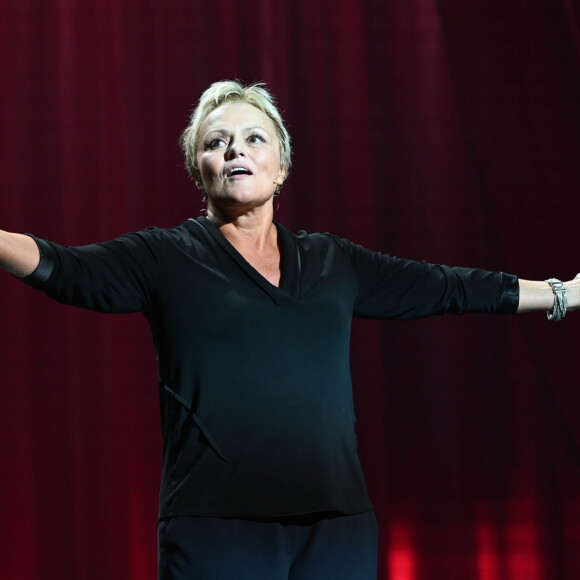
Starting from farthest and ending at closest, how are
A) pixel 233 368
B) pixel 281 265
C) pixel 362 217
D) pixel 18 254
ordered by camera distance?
pixel 362 217, pixel 281 265, pixel 233 368, pixel 18 254

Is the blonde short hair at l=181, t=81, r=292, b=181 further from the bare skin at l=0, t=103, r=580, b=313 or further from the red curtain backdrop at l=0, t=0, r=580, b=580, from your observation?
the red curtain backdrop at l=0, t=0, r=580, b=580

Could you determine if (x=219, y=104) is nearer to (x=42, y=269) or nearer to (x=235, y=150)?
(x=235, y=150)

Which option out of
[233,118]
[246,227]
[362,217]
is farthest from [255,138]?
[362,217]

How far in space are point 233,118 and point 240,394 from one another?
1.69 feet

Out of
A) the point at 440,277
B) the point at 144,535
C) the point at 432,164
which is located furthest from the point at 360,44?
the point at 144,535

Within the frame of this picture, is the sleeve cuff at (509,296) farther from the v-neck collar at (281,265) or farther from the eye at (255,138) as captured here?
the eye at (255,138)

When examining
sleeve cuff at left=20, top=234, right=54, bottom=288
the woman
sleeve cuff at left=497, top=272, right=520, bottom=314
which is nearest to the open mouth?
the woman

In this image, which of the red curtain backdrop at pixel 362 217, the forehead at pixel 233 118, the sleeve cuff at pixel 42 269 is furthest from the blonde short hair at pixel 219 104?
the red curtain backdrop at pixel 362 217

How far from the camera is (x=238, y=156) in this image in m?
1.46

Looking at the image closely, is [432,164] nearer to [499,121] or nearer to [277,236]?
[499,121]

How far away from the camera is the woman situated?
121 cm

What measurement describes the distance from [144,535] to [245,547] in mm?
1502

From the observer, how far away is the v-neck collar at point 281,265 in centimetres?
131

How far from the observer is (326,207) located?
2727mm
